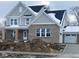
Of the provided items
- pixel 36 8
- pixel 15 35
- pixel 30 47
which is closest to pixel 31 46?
pixel 30 47

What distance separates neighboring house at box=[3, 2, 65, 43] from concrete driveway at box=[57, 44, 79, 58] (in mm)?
118

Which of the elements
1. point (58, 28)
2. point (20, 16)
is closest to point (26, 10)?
point (20, 16)

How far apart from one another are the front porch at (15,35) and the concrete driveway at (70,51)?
0.42 metres

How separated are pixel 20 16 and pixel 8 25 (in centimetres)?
16

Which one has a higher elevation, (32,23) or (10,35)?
(32,23)

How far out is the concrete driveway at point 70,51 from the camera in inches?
84.9

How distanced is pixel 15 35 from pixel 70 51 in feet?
1.97

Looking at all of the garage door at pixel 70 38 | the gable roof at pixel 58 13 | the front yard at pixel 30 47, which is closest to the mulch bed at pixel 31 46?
the front yard at pixel 30 47

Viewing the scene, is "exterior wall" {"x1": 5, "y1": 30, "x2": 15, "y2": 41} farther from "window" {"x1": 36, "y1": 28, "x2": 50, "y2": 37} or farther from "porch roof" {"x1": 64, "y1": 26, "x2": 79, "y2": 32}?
"porch roof" {"x1": 64, "y1": 26, "x2": 79, "y2": 32}

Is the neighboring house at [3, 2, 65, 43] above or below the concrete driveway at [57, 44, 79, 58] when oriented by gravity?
above

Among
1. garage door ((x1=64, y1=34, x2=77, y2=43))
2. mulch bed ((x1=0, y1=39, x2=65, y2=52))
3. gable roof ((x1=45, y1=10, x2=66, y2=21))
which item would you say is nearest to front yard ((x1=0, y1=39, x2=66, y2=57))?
Answer: mulch bed ((x1=0, y1=39, x2=65, y2=52))

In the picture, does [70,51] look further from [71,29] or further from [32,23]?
[32,23]

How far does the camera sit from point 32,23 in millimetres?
2197

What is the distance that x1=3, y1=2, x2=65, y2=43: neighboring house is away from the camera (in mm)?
2164
